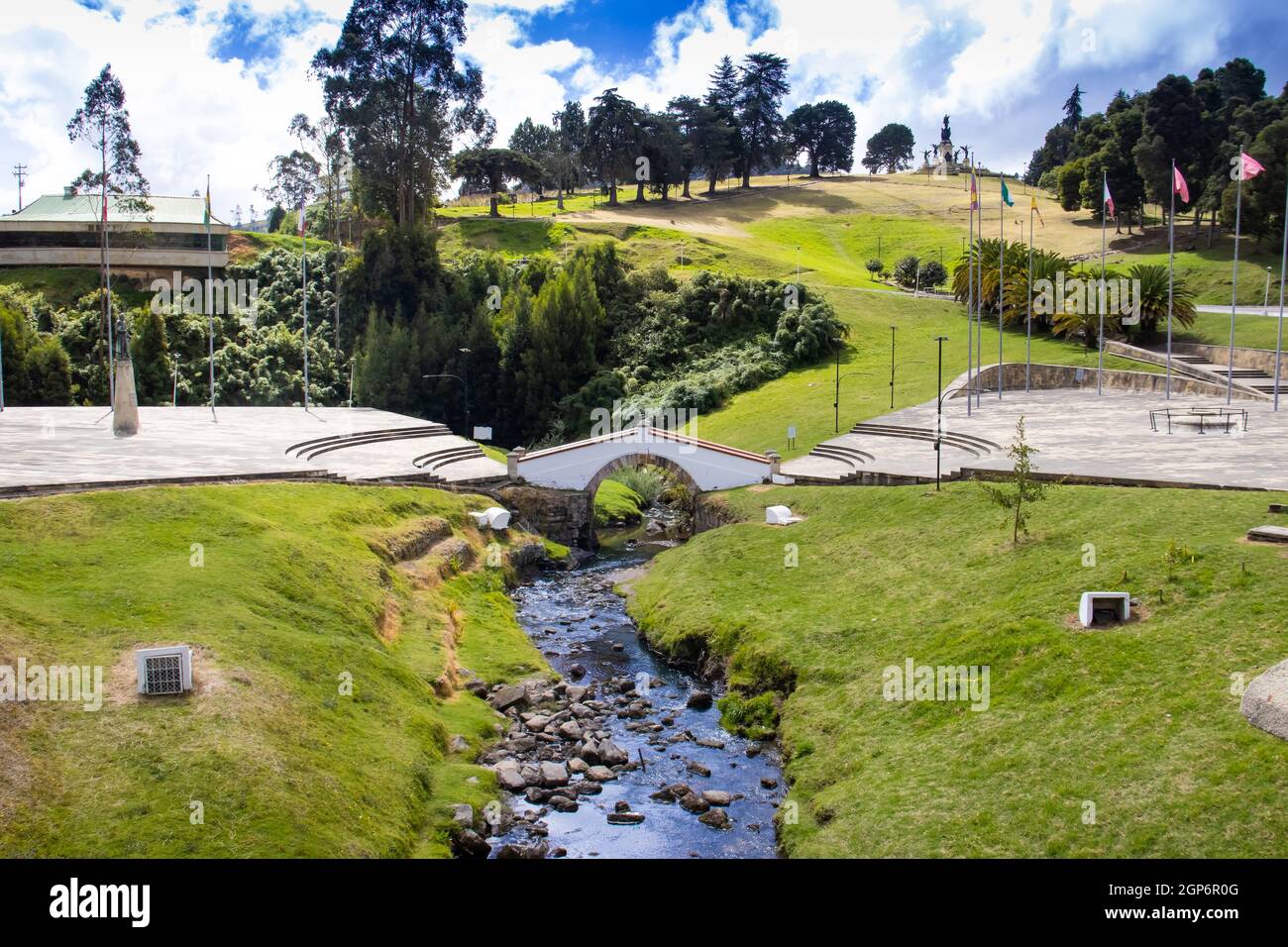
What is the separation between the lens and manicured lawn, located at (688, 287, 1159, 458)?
194ft

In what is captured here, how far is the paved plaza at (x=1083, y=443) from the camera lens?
38156mm

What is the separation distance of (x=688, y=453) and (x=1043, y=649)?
2654 centimetres

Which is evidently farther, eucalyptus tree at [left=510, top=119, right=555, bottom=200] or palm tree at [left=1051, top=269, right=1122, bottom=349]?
eucalyptus tree at [left=510, top=119, right=555, bottom=200]

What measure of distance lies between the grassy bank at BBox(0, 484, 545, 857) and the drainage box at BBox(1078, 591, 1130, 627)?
1381 centimetres

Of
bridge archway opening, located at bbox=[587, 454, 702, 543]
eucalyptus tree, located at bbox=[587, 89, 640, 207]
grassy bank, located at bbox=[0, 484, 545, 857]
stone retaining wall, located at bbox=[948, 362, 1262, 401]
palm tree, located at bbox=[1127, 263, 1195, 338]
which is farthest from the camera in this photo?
eucalyptus tree, located at bbox=[587, 89, 640, 207]

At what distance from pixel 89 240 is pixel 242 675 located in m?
75.4

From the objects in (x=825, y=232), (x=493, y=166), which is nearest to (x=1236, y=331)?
(x=825, y=232)

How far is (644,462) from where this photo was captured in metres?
52.4

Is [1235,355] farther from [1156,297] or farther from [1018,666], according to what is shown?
[1018,666]

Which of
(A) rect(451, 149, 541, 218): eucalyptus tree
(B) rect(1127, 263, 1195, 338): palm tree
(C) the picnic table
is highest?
(A) rect(451, 149, 541, 218): eucalyptus tree

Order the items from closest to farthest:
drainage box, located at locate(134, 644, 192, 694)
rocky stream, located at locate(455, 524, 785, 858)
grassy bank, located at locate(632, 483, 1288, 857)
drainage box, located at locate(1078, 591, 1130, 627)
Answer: grassy bank, located at locate(632, 483, 1288, 857), drainage box, located at locate(134, 644, 192, 694), rocky stream, located at locate(455, 524, 785, 858), drainage box, located at locate(1078, 591, 1130, 627)

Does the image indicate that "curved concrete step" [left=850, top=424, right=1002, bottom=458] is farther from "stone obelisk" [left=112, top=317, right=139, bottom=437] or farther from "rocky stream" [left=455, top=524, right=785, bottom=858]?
"stone obelisk" [left=112, top=317, right=139, bottom=437]

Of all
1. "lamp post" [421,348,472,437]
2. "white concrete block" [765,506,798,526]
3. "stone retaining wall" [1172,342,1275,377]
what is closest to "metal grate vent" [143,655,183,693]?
"white concrete block" [765,506,798,526]
